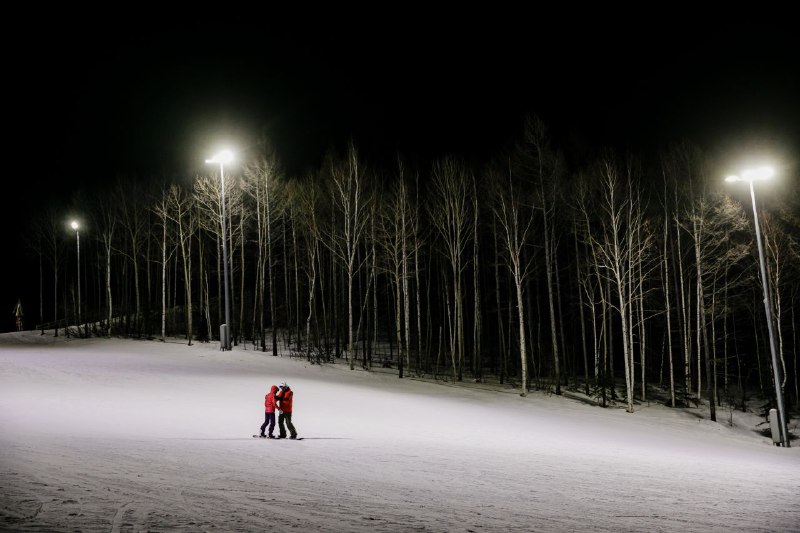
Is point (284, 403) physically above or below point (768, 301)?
below

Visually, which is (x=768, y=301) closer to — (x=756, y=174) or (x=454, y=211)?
(x=756, y=174)

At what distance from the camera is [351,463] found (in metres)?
10.7

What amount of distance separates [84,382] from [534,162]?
87.4 ft

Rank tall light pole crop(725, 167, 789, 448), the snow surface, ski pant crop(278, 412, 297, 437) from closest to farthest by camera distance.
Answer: the snow surface
ski pant crop(278, 412, 297, 437)
tall light pole crop(725, 167, 789, 448)

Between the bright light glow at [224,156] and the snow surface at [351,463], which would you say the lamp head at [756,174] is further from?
the bright light glow at [224,156]

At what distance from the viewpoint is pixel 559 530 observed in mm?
6738

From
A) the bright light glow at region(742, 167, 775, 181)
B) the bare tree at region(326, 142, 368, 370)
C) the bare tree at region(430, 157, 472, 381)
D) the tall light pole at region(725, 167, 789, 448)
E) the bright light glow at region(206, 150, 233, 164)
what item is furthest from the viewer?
the bare tree at region(430, 157, 472, 381)

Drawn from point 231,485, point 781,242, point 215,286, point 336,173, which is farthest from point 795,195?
point 215,286

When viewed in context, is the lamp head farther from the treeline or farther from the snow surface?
the snow surface

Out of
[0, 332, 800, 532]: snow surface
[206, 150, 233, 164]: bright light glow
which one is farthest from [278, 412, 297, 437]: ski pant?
[206, 150, 233, 164]: bright light glow

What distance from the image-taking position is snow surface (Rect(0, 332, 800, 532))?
6758mm

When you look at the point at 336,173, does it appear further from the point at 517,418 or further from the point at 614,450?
the point at 614,450

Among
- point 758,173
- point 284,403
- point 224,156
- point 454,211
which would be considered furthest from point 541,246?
point 284,403

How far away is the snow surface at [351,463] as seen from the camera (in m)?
6.76
